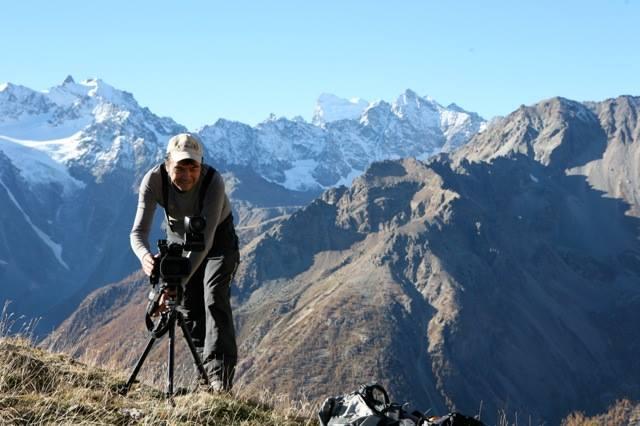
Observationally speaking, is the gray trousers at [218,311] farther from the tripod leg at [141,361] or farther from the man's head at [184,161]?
the tripod leg at [141,361]

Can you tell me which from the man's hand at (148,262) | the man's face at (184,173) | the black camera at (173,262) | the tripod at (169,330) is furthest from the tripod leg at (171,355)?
the man's face at (184,173)

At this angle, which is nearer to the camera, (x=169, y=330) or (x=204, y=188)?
(x=169, y=330)

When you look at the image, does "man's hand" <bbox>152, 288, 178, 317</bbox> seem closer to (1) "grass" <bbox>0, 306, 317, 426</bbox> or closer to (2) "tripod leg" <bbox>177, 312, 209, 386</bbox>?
(2) "tripod leg" <bbox>177, 312, 209, 386</bbox>

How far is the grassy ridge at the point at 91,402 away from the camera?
6.32 m

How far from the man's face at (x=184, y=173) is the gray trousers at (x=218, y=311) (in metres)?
1.11

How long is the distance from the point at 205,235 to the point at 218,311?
1357 millimetres

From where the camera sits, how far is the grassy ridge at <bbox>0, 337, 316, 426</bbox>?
6324mm

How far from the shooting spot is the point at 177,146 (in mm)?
8219

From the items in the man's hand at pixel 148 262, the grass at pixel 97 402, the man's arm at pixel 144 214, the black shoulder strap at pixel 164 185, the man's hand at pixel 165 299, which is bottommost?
the grass at pixel 97 402

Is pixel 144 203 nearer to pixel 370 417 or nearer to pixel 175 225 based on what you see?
pixel 175 225

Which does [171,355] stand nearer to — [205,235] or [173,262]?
[173,262]

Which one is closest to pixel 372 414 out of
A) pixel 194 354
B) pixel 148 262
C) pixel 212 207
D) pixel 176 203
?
pixel 194 354

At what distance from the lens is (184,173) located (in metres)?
8.23

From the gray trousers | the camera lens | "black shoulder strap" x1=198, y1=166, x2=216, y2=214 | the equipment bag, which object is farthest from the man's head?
the equipment bag
